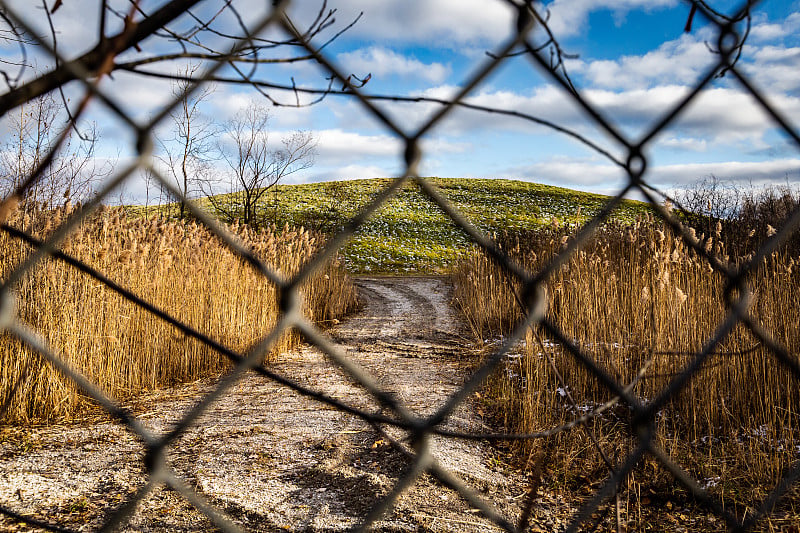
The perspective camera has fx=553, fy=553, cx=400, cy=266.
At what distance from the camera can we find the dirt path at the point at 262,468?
1.86m

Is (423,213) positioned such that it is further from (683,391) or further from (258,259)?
(258,259)

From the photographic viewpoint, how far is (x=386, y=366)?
4.13 m

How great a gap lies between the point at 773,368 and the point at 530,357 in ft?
3.78

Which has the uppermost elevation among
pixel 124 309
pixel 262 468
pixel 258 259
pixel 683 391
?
pixel 258 259

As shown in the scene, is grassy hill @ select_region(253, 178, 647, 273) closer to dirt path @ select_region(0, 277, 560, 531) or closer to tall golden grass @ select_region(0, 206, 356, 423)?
tall golden grass @ select_region(0, 206, 356, 423)

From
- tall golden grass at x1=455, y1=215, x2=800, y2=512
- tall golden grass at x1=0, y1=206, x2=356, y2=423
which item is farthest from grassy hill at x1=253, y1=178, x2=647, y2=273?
tall golden grass at x1=455, y1=215, x2=800, y2=512

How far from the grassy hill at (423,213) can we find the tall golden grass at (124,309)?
6723 mm

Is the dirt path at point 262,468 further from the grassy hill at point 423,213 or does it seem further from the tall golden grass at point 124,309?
the grassy hill at point 423,213

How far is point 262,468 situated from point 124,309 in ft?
5.07

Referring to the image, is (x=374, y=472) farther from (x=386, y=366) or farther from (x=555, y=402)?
(x=386, y=366)

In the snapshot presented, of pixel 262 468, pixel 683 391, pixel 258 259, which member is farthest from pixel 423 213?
pixel 258 259

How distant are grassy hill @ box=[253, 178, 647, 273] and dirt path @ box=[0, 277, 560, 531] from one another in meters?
8.11

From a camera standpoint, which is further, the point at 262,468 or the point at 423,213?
the point at 423,213

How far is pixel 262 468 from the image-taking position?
222 cm
